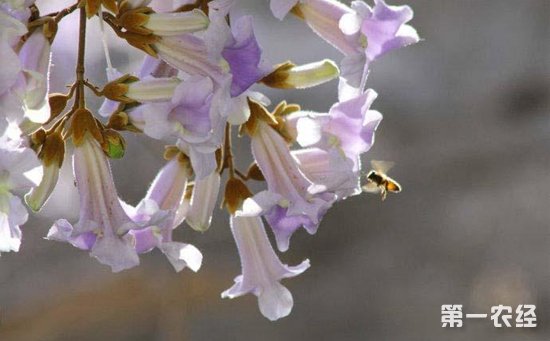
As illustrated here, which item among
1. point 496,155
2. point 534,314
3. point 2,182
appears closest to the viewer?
point 2,182

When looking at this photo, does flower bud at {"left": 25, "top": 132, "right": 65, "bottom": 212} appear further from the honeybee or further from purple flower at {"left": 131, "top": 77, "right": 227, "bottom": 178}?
the honeybee

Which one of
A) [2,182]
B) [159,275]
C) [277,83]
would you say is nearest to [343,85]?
[277,83]

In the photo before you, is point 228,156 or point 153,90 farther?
point 228,156

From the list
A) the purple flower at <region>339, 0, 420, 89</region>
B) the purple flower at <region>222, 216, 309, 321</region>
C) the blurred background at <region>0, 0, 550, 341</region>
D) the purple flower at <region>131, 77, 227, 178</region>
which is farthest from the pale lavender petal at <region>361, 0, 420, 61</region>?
the blurred background at <region>0, 0, 550, 341</region>

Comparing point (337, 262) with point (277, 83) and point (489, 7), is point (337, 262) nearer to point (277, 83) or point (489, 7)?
point (489, 7)

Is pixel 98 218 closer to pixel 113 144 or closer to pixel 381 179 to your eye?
pixel 113 144

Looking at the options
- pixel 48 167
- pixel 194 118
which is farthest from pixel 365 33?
pixel 48 167
